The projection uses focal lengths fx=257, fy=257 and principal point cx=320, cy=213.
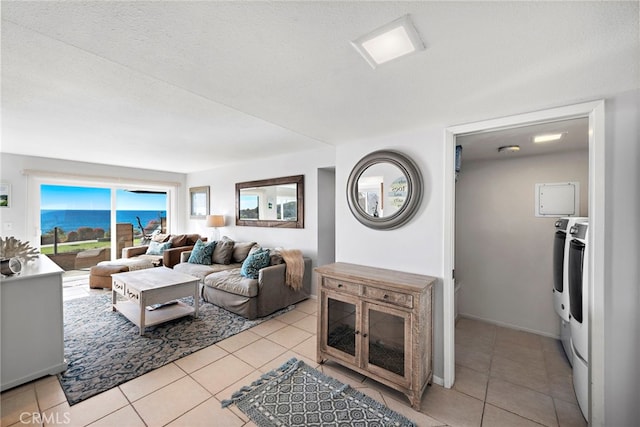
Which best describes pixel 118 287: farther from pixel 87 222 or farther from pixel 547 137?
pixel 547 137

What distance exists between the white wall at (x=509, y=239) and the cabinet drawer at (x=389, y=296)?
79.4 inches

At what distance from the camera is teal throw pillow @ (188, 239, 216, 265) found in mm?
4430

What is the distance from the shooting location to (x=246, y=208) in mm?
5031

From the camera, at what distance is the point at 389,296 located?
196 cm

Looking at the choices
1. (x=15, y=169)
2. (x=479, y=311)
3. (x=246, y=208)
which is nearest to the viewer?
(x=479, y=311)

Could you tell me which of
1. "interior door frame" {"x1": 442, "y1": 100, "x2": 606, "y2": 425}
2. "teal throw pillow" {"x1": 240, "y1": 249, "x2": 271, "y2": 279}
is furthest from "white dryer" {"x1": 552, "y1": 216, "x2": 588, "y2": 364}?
"teal throw pillow" {"x1": 240, "y1": 249, "x2": 271, "y2": 279}

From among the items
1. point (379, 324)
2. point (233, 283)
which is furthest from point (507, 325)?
point (233, 283)

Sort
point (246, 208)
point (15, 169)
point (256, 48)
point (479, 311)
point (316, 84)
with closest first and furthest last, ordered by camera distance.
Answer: point (256, 48), point (316, 84), point (479, 311), point (15, 169), point (246, 208)

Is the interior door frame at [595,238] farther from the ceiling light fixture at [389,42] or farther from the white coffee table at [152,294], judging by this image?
the white coffee table at [152,294]

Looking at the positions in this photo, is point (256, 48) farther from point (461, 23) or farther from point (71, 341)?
point (71, 341)

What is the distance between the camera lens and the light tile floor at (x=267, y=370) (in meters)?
1.73

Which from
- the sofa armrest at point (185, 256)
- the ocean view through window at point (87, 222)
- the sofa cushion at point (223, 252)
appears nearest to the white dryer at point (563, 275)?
the sofa cushion at point (223, 252)

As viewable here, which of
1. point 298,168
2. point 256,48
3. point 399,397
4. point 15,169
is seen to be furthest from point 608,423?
point 15,169

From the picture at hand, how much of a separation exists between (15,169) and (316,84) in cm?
566
